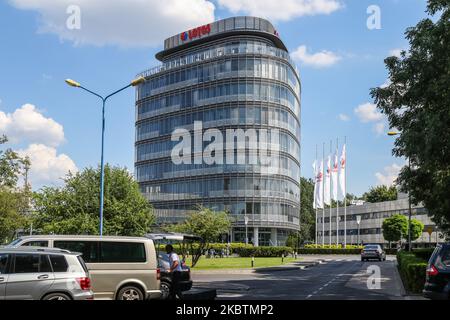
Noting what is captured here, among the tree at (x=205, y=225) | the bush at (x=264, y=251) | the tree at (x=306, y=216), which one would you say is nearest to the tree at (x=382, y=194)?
the tree at (x=306, y=216)

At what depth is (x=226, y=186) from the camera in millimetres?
82438

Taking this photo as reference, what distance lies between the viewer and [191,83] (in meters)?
87.6

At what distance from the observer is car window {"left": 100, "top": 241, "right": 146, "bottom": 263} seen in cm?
1504

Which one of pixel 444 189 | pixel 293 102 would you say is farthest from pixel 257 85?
pixel 444 189

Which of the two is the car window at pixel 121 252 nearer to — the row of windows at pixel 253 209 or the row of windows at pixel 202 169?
the row of windows at pixel 253 209

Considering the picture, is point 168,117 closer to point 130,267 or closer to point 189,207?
point 189,207

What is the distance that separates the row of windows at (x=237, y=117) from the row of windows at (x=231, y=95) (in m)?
1.29

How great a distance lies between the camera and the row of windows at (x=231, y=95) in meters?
82.4

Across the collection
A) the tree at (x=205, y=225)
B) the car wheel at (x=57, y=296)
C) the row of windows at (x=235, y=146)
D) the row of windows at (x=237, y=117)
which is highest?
the row of windows at (x=237, y=117)

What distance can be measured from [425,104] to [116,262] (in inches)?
496

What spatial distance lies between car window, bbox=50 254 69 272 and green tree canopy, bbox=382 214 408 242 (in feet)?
269

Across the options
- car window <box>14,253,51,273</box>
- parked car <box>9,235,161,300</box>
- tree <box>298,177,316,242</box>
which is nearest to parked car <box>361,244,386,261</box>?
parked car <box>9,235,161,300</box>

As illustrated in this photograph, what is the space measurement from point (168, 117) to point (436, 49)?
237ft

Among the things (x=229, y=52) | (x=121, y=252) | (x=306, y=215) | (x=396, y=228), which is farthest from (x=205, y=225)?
(x=306, y=215)
